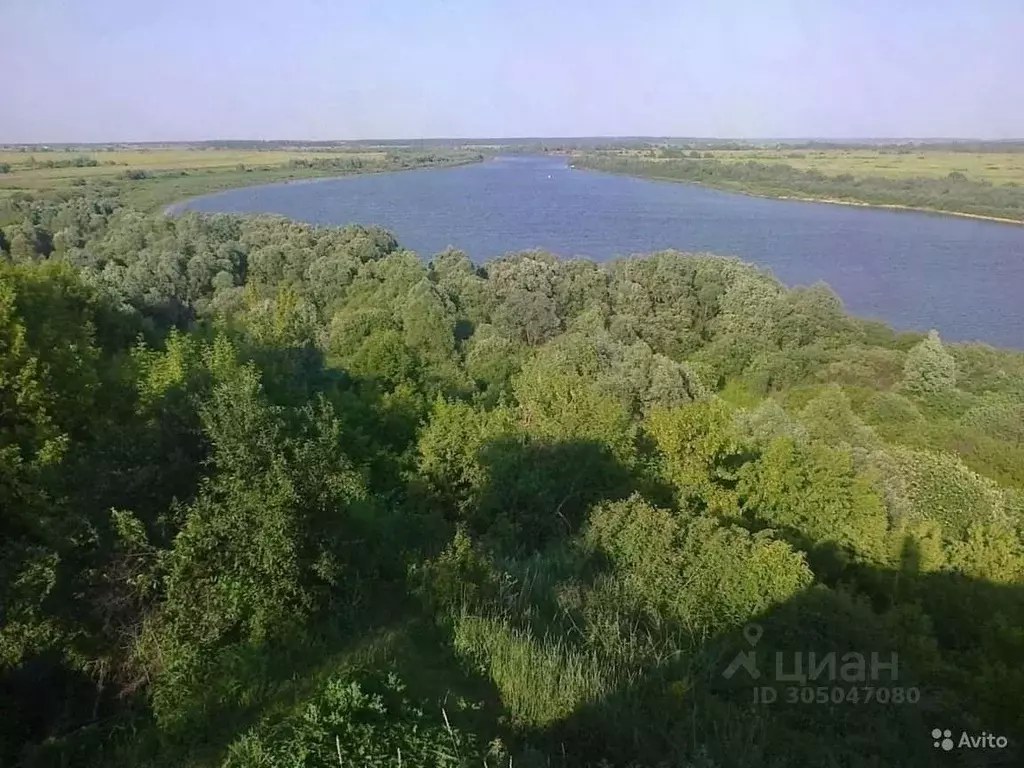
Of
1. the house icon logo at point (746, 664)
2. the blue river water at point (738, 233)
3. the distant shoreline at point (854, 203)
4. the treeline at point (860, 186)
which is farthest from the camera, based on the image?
the treeline at point (860, 186)

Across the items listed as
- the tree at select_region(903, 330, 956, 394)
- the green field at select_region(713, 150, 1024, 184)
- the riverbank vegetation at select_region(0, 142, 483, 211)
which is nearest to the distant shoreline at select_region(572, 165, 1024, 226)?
→ the green field at select_region(713, 150, 1024, 184)

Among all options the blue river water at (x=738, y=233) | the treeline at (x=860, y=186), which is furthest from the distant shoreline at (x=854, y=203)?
the blue river water at (x=738, y=233)

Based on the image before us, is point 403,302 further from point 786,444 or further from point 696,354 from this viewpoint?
point 786,444

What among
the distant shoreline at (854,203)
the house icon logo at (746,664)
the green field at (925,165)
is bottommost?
the distant shoreline at (854,203)

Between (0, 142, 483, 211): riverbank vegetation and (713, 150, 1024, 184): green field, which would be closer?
(0, 142, 483, 211): riverbank vegetation

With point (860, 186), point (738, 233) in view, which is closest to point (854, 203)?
point (860, 186)

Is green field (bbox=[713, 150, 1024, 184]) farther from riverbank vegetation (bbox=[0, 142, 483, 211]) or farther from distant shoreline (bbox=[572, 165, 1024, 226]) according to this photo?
riverbank vegetation (bbox=[0, 142, 483, 211])

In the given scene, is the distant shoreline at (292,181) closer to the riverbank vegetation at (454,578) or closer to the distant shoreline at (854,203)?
the distant shoreline at (854,203)
